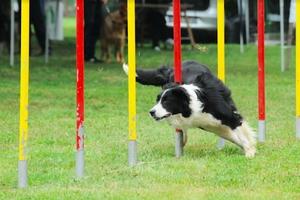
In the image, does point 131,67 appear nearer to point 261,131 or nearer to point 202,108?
point 202,108

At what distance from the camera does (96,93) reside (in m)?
12.4

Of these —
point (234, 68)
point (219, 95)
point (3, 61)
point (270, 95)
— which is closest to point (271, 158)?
point (219, 95)

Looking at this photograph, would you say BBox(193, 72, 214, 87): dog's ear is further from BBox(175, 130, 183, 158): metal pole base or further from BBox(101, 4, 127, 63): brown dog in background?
BBox(101, 4, 127, 63): brown dog in background

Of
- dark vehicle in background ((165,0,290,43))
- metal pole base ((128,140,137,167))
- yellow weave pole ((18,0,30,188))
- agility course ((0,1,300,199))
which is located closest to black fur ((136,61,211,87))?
agility course ((0,1,300,199))

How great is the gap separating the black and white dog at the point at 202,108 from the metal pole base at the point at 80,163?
3.20 feet

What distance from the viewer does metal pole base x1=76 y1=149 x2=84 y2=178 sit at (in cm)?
645

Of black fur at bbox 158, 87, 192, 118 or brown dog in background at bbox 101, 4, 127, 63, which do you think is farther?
brown dog in background at bbox 101, 4, 127, 63

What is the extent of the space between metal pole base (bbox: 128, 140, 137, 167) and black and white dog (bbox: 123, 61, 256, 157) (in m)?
0.33

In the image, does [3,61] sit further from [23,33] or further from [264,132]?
[23,33]

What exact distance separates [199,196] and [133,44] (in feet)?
5.74

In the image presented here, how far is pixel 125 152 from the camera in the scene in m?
7.88

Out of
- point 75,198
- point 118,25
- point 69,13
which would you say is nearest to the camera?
point 75,198

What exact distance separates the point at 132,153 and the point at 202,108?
722mm

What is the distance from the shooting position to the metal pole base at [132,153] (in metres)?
7.07
